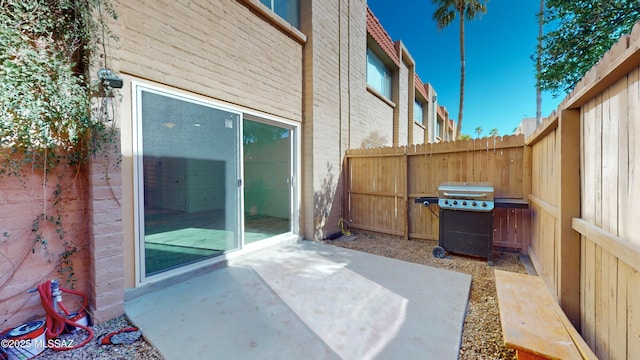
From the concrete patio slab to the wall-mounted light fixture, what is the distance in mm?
2229

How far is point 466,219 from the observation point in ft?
13.3

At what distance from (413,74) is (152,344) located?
38.4 ft

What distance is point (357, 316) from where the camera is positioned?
2371 mm

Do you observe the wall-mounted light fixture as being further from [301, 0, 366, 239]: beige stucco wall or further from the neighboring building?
[301, 0, 366, 239]: beige stucco wall

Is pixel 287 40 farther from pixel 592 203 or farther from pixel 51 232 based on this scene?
pixel 592 203

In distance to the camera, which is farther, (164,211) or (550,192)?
(164,211)

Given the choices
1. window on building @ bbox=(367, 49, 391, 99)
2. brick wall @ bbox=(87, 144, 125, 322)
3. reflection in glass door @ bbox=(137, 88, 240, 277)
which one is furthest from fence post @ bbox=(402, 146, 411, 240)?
brick wall @ bbox=(87, 144, 125, 322)

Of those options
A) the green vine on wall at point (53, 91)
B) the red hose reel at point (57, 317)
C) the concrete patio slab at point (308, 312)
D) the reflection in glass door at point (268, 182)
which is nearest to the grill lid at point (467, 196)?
the concrete patio slab at point (308, 312)

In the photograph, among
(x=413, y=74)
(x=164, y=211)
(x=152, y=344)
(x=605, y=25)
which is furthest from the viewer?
(x=413, y=74)

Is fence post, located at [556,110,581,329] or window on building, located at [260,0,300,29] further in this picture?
window on building, located at [260,0,300,29]

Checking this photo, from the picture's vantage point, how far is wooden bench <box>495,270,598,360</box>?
4.98 feet

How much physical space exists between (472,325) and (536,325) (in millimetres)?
580

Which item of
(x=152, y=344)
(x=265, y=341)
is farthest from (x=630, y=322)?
(x=152, y=344)

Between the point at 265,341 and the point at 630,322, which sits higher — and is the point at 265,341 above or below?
below
